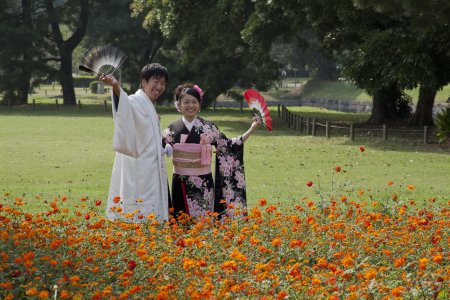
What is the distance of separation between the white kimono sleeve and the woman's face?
1.98 feet

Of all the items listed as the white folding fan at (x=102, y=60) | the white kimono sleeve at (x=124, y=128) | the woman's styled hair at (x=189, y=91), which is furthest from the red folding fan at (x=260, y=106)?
the white folding fan at (x=102, y=60)

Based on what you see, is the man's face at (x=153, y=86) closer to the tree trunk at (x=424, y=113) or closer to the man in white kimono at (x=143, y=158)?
the man in white kimono at (x=143, y=158)

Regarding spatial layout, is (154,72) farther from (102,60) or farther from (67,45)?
(67,45)

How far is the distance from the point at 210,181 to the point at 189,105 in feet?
2.64

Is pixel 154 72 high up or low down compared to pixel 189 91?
up

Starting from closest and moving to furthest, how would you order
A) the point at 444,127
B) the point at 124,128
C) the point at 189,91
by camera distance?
1. the point at 124,128
2. the point at 189,91
3. the point at 444,127

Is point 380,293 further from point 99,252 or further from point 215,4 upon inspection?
point 215,4

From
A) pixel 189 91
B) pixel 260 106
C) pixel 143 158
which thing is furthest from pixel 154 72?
pixel 260 106

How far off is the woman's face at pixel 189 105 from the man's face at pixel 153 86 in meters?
0.31

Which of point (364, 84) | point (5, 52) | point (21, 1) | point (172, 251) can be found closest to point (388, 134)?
point (364, 84)

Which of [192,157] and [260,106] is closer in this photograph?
[192,157]

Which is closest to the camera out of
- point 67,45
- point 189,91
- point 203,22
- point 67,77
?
point 189,91

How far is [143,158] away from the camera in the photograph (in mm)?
7406

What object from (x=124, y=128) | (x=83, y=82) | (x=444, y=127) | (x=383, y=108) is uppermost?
(x=124, y=128)
